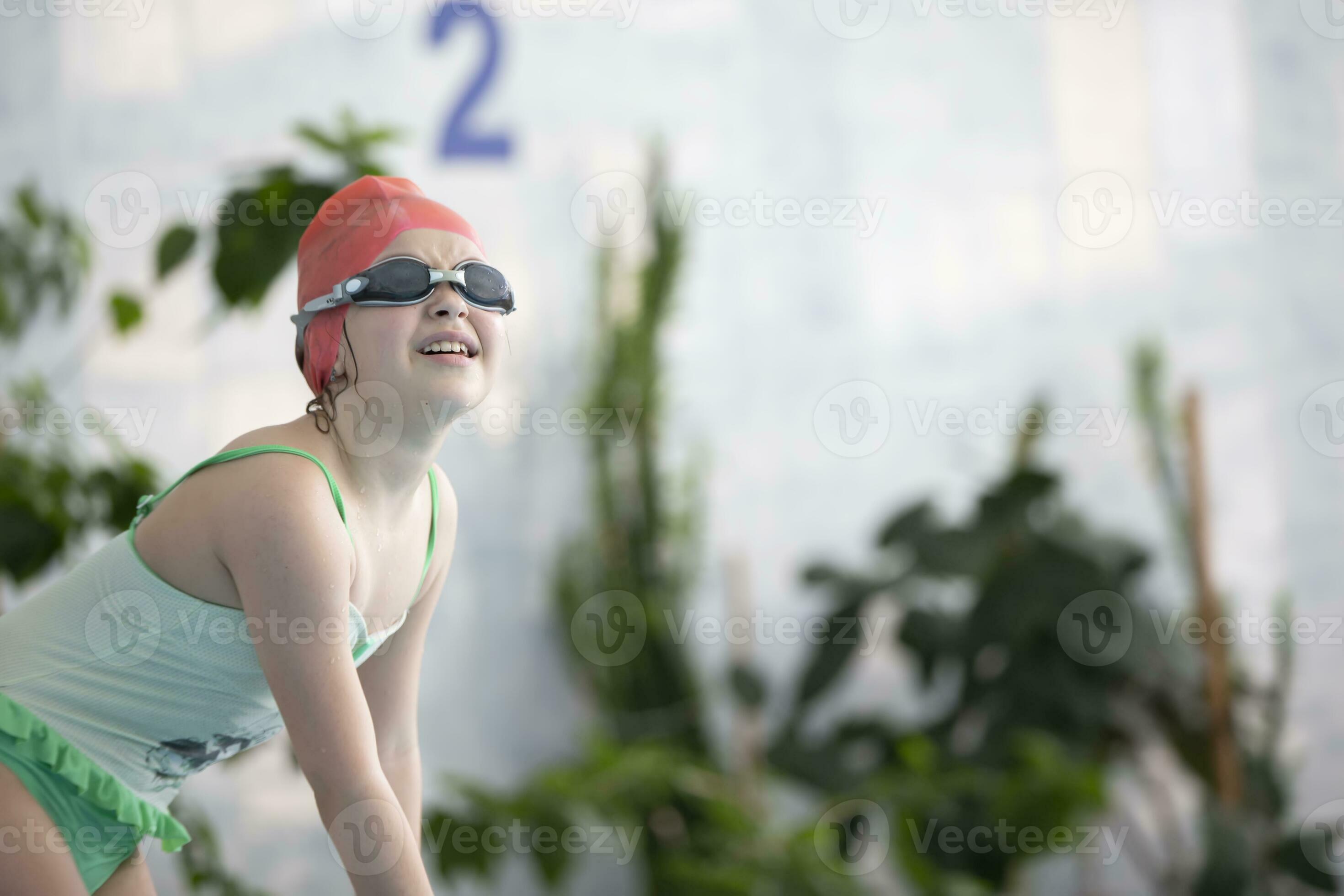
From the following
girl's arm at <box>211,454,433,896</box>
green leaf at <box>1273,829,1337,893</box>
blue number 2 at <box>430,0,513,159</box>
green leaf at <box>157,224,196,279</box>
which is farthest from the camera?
blue number 2 at <box>430,0,513,159</box>

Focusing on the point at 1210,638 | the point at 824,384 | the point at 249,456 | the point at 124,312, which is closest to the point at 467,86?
the point at 824,384

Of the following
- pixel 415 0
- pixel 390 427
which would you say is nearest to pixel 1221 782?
pixel 390 427

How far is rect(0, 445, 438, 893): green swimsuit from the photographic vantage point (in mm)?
615

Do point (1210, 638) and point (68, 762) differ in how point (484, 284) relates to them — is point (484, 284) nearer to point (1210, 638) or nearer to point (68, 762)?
point (68, 762)

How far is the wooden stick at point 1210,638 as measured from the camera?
6.81 feet

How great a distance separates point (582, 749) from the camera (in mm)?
2572

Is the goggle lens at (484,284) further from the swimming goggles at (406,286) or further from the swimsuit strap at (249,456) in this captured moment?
the swimsuit strap at (249,456)

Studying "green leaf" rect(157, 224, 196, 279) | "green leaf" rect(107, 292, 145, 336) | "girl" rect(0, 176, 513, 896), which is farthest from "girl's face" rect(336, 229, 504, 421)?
"green leaf" rect(107, 292, 145, 336)

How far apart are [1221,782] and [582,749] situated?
1388mm

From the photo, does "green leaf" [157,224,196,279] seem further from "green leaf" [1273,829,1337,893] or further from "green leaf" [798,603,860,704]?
"green leaf" [1273,829,1337,893]

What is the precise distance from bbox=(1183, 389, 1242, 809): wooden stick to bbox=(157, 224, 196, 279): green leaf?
73.3 inches

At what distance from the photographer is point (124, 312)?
4.46 ft

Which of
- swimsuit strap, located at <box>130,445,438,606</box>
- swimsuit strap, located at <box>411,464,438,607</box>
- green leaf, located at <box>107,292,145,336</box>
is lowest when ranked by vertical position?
swimsuit strap, located at <box>411,464,438,607</box>

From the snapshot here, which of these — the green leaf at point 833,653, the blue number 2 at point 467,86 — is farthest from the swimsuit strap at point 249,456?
the blue number 2 at point 467,86
